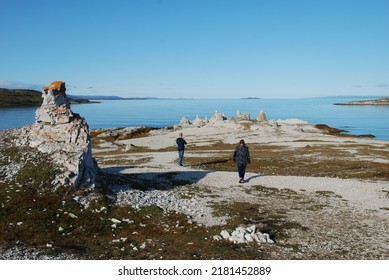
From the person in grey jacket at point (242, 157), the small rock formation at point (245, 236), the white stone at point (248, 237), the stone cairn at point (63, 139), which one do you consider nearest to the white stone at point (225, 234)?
the small rock formation at point (245, 236)

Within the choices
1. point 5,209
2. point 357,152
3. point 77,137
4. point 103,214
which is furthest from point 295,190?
point 357,152

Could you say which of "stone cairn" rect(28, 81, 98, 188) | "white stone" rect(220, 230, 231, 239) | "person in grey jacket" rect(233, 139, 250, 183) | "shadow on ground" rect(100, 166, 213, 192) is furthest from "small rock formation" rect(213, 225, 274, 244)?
"person in grey jacket" rect(233, 139, 250, 183)

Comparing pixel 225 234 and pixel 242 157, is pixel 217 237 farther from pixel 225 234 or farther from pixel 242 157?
pixel 242 157

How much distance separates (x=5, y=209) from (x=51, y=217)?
9.20 ft

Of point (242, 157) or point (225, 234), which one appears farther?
point (242, 157)

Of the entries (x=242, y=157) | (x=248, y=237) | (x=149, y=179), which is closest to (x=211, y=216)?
(x=248, y=237)

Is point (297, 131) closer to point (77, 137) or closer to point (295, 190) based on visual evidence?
point (295, 190)

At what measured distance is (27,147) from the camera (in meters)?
28.3

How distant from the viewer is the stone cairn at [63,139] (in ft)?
80.9

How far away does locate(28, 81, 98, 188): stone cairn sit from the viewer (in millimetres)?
24656

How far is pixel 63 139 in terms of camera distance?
91.7 feet

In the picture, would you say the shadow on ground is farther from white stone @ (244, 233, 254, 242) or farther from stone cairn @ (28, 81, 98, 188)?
white stone @ (244, 233, 254, 242)

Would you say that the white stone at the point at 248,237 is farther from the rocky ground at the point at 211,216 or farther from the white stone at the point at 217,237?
the white stone at the point at 217,237

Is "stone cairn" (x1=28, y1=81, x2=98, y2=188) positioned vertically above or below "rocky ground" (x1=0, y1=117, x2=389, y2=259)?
above
